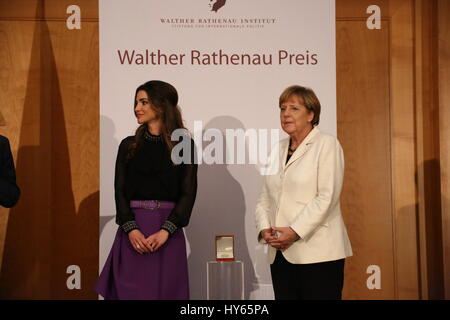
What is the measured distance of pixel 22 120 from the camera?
13.4 feet

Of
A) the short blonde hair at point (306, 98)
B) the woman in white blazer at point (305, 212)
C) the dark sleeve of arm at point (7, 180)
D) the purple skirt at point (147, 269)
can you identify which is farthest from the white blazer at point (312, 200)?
the dark sleeve of arm at point (7, 180)

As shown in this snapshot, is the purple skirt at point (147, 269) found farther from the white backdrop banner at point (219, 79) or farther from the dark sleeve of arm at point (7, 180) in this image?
the dark sleeve of arm at point (7, 180)

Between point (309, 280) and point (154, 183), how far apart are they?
1.06 metres

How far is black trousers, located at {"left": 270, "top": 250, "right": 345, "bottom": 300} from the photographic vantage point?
9.54 feet

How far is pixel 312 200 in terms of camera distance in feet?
9.96

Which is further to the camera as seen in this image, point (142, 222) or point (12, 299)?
point (12, 299)

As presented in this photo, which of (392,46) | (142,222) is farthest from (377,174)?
(142,222)

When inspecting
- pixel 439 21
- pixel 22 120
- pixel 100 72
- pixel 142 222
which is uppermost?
pixel 439 21

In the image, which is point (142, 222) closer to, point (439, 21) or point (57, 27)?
point (57, 27)

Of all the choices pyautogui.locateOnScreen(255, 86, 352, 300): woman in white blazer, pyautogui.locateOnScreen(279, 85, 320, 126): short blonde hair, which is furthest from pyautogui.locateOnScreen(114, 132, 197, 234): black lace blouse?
pyautogui.locateOnScreen(279, 85, 320, 126): short blonde hair

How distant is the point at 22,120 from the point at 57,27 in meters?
0.72

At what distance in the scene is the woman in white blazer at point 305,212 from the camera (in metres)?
2.95

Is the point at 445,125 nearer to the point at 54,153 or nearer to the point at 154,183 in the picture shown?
the point at 154,183

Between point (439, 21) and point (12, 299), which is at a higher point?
point (439, 21)
